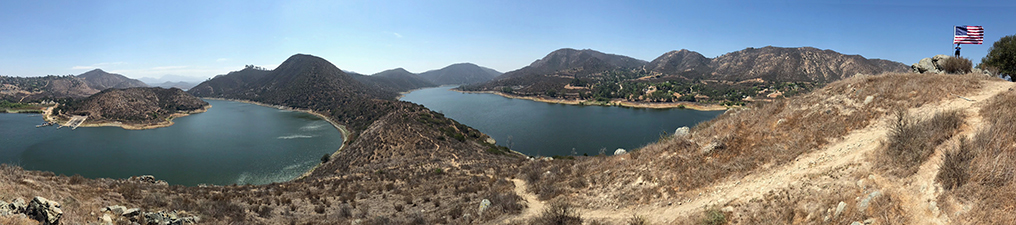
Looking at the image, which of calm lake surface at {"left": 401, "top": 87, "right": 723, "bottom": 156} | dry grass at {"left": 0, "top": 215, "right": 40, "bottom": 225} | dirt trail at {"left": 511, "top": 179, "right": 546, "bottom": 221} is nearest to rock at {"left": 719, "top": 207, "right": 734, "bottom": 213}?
dirt trail at {"left": 511, "top": 179, "right": 546, "bottom": 221}

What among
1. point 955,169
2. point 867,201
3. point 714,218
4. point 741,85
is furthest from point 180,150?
point 741,85

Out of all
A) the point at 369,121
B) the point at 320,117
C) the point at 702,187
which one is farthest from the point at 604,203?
the point at 320,117

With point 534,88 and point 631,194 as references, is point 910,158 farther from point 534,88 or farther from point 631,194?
point 534,88

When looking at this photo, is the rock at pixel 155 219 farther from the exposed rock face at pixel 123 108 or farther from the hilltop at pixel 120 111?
the exposed rock face at pixel 123 108

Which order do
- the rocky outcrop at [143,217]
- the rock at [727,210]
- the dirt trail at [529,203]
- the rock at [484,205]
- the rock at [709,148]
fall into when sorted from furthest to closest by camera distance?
the rock at [484,205] < the dirt trail at [529,203] < the rock at [709,148] < the rocky outcrop at [143,217] < the rock at [727,210]

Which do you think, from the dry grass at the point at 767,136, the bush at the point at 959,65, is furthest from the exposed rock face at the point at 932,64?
the dry grass at the point at 767,136

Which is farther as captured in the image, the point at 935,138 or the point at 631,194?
the point at 631,194

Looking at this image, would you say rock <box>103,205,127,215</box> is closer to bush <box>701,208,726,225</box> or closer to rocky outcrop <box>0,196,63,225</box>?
rocky outcrop <box>0,196,63,225</box>
